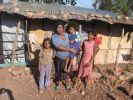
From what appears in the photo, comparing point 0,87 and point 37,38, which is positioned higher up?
point 37,38

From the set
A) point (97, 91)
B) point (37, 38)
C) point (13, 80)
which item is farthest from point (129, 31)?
point (13, 80)

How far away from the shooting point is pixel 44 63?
6.83 m

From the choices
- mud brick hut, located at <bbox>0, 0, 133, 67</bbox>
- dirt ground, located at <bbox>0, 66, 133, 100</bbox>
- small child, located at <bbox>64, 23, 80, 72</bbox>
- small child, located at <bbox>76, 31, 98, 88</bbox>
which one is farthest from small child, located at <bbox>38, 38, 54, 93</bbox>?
mud brick hut, located at <bbox>0, 0, 133, 67</bbox>

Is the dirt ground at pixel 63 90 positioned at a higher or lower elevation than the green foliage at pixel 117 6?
lower

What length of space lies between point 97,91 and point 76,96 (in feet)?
2.40

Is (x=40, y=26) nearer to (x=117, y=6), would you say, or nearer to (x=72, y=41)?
(x=72, y=41)

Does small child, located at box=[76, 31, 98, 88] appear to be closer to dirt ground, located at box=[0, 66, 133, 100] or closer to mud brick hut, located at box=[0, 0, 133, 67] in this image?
dirt ground, located at box=[0, 66, 133, 100]

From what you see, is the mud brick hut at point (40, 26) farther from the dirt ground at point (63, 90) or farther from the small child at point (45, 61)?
the small child at point (45, 61)

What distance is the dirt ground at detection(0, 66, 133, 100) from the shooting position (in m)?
6.87

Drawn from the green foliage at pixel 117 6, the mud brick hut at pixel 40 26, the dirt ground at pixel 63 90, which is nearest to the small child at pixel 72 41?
the dirt ground at pixel 63 90

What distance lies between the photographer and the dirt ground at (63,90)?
22.5 ft

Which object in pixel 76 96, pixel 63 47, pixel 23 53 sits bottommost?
pixel 76 96

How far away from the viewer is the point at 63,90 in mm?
7141

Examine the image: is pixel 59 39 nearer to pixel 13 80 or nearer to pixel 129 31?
pixel 13 80
